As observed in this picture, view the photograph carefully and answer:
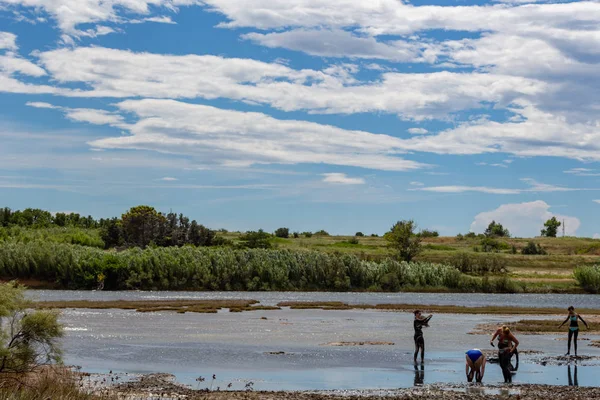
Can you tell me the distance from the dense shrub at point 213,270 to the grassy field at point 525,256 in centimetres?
1034

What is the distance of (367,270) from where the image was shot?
104 metres

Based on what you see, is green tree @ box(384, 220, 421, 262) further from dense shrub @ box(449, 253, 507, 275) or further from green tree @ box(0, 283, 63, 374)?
green tree @ box(0, 283, 63, 374)

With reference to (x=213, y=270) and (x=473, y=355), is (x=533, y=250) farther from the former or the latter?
(x=473, y=355)

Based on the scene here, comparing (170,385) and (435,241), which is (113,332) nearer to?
(170,385)

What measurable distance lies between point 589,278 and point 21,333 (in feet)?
296

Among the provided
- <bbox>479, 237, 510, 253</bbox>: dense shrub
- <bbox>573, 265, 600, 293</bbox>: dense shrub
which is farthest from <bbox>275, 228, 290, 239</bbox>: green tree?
<bbox>573, 265, 600, 293</bbox>: dense shrub

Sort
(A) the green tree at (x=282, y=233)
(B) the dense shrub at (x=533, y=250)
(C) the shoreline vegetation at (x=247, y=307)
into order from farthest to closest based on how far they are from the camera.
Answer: (A) the green tree at (x=282, y=233) < (B) the dense shrub at (x=533, y=250) < (C) the shoreline vegetation at (x=247, y=307)

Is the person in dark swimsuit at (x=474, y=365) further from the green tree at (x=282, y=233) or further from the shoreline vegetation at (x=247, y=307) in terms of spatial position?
the green tree at (x=282, y=233)

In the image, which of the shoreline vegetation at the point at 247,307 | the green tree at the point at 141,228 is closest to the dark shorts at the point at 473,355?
the shoreline vegetation at the point at 247,307

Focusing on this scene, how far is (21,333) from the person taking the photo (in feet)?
79.2

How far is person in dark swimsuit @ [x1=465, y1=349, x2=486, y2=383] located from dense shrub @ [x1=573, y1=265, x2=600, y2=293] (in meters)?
78.8

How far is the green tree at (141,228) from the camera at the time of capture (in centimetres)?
13038

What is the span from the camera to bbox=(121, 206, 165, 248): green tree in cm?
13038

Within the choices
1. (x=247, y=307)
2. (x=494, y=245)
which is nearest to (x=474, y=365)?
(x=247, y=307)
